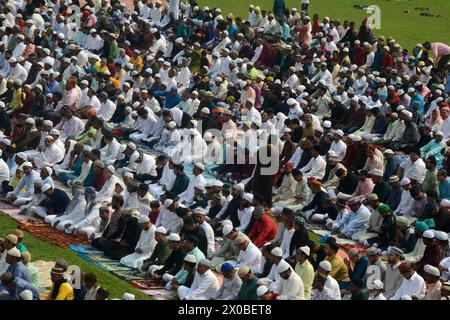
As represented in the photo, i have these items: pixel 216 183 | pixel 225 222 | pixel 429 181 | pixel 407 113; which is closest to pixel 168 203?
pixel 225 222

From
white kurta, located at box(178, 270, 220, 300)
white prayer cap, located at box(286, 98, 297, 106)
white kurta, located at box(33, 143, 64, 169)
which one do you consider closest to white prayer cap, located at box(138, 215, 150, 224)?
white kurta, located at box(178, 270, 220, 300)

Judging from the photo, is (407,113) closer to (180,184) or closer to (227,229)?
(180,184)

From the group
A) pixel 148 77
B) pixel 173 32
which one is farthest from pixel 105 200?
pixel 173 32

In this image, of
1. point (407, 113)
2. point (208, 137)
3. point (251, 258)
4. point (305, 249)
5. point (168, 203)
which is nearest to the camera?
point (305, 249)

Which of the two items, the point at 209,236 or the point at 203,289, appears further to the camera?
the point at 209,236

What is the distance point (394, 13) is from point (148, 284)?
66.3 ft

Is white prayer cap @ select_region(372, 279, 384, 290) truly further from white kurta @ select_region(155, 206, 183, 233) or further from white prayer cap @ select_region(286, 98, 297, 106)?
white prayer cap @ select_region(286, 98, 297, 106)

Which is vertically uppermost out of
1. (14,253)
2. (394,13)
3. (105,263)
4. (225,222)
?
(394,13)

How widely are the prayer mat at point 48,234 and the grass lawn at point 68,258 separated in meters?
0.10

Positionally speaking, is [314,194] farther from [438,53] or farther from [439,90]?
[438,53]

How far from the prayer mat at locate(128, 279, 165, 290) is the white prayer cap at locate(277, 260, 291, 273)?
1604 millimetres

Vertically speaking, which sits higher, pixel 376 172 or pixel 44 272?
pixel 376 172

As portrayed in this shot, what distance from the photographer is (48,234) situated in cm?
1506
